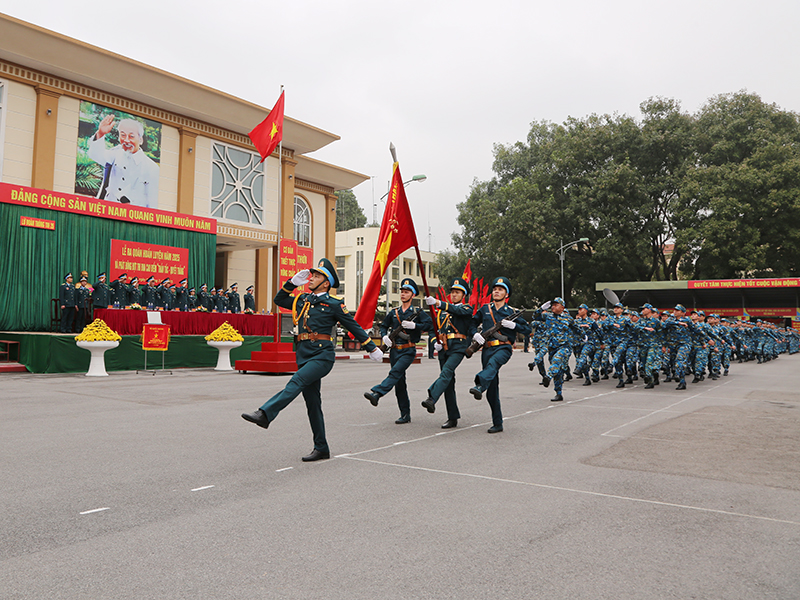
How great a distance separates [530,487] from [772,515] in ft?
5.90

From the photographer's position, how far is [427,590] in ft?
10.5

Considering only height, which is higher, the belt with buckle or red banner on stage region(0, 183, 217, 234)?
red banner on stage region(0, 183, 217, 234)

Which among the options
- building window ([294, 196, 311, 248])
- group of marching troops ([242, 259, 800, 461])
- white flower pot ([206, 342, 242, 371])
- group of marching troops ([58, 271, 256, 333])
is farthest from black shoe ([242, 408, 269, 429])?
building window ([294, 196, 311, 248])

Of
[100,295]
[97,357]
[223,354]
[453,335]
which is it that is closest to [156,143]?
[100,295]

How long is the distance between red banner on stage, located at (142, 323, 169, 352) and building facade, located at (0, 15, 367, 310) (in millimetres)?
3643

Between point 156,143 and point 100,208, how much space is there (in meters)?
4.91

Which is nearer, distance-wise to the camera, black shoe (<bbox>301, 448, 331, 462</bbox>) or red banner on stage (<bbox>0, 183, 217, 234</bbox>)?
black shoe (<bbox>301, 448, 331, 462</bbox>)

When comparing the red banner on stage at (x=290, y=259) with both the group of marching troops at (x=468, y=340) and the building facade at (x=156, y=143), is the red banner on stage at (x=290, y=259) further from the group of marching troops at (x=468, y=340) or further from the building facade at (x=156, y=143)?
the group of marching troops at (x=468, y=340)

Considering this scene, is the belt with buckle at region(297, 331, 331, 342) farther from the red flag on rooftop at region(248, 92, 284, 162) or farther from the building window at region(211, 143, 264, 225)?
the building window at region(211, 143, 264, 225)

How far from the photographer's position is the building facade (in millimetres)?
22453

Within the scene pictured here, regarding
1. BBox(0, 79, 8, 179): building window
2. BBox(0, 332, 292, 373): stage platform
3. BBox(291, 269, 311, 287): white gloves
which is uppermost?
BBox(0, 79, 8, 179): building window

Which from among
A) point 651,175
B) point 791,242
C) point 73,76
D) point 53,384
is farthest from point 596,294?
point 53,384

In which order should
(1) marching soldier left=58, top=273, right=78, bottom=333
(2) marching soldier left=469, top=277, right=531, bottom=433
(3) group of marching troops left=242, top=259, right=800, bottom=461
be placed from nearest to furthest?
(3) group of marching troops left=242, top=259, right=800, bottom=461 → (2) marching soldier left=469, top=277, right=531, bottom=433 → (1) marching soldier left=58, top=273, right=78, bottom=333

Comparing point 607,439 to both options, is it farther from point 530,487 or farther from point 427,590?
point 427,590
